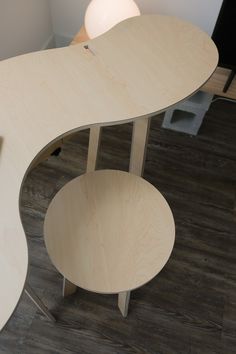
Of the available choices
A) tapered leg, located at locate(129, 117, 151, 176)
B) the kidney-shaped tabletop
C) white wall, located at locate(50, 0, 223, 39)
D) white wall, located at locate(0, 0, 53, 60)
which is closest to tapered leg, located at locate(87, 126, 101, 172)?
tapered leg, located at locate(129, 117, 151, 176)

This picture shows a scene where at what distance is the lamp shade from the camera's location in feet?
4.38

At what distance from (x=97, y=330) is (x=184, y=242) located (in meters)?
0.57

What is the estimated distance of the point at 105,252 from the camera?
92 cm

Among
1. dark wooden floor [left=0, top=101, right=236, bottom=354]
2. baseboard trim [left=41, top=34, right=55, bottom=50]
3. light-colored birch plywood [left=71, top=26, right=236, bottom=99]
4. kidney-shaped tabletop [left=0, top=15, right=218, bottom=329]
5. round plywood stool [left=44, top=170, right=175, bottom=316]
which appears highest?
kidney-shaped tabletop [left=0, top=15, right=218, bottom=329]

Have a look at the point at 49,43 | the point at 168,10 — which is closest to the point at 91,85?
the point at 168,10

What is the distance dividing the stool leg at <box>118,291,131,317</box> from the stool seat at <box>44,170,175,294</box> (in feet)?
0.95

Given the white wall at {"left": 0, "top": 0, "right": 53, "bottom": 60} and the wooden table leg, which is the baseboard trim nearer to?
the white wall at {"left": 0, "top": 0, "right": 53, "bottom": 60}

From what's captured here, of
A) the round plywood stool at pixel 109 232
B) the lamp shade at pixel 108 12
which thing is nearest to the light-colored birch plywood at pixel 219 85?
the lamp shade at pixel 108 12

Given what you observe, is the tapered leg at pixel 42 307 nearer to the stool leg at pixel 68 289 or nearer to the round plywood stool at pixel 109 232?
the stool leg at pixel 68 289

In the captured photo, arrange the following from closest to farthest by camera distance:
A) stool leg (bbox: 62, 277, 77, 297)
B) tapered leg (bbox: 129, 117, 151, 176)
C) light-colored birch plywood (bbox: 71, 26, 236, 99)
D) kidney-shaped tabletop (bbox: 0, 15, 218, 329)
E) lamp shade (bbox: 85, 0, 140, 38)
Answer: kidney-shaped tabletop (bbox: 0, 15, 218, 329), tapered leg (bbox: 129, 117, 151, 176), stool leg (bbox: 62, 277, 77, 297), lamp shade (bbox: 85, 0, 140, 38), light-colored birch plywood (bbox: 71, 26, 236, 99)

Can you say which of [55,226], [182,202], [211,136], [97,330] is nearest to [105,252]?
[55,226]

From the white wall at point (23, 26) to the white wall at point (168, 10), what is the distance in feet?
0.30

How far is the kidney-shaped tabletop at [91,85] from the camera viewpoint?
2.60 ft

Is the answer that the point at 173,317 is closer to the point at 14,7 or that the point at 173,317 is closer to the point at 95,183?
the point at 95,183
